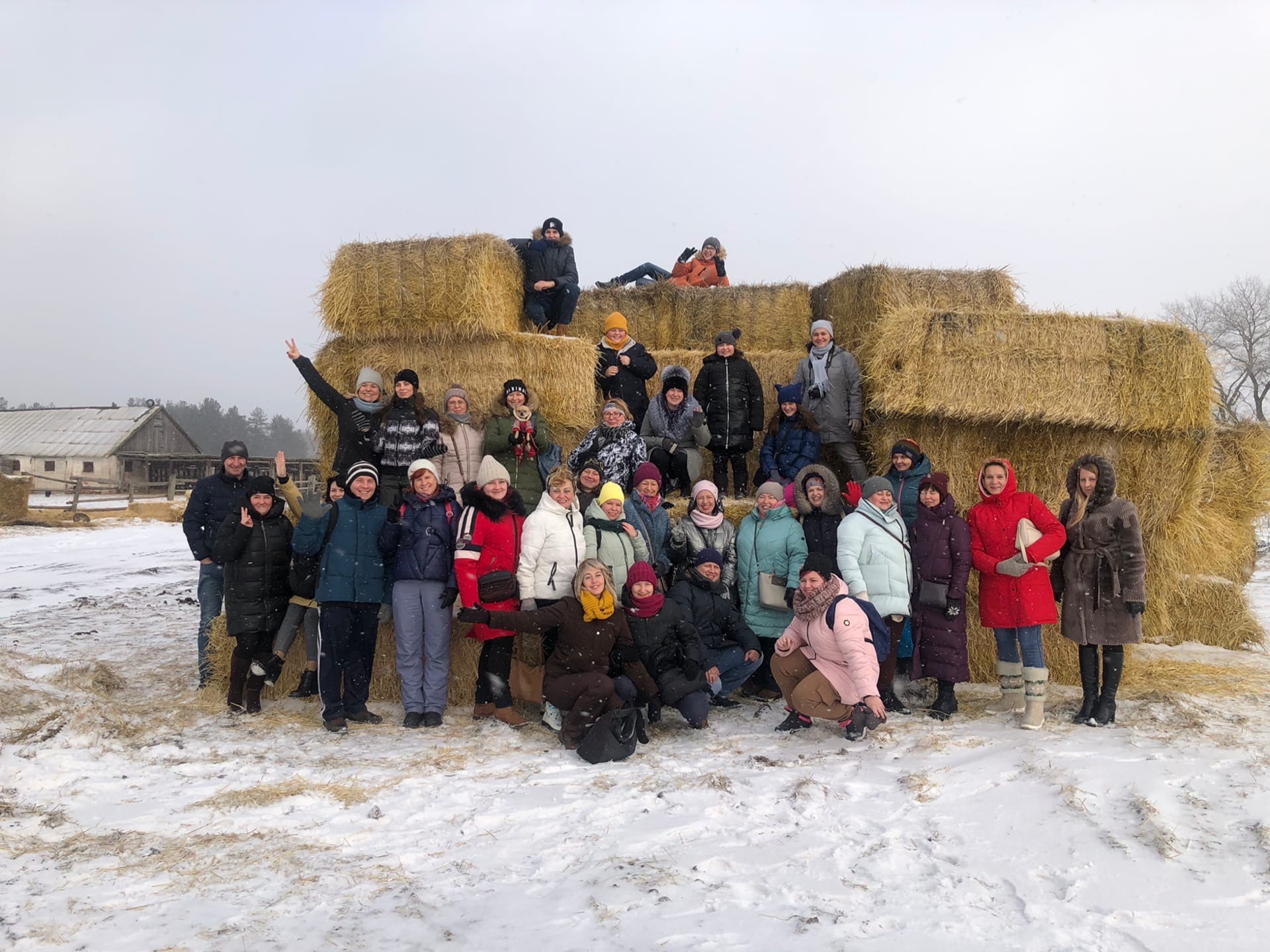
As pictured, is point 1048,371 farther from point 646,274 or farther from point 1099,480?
point 646,274

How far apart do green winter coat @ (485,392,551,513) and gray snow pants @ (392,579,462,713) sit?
1.21 meters

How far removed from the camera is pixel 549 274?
27.3 ft

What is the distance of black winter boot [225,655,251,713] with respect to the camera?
594 cm

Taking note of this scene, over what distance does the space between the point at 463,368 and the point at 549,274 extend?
1655 mm

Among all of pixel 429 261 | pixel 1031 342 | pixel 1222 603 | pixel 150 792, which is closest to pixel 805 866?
pixel 150 792

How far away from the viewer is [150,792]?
441 centimetres

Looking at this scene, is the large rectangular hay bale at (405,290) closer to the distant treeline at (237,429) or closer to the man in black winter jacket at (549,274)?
the man in black winter jacket at (549,274)

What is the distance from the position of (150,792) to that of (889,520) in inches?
200

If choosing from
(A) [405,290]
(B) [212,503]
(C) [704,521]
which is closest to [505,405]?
(A) [405,290]

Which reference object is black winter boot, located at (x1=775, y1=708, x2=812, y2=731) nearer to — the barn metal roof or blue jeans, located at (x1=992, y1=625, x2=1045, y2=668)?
blue jeans, located at (x1=992, y1=625, x2=1045, y2=668)

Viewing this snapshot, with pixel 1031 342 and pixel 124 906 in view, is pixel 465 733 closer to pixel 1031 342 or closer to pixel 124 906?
pixel 124 906

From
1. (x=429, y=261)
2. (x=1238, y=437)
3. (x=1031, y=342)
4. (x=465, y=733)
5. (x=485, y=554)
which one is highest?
(x=429, y=261)

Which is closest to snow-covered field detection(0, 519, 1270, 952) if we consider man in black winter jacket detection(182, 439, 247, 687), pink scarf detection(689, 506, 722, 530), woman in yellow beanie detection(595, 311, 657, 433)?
man in black winter jacket detection(182, 439, 247, 687)

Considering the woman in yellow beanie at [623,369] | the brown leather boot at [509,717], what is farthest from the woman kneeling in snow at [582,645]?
the woman in yellow beanie at [623,369]
